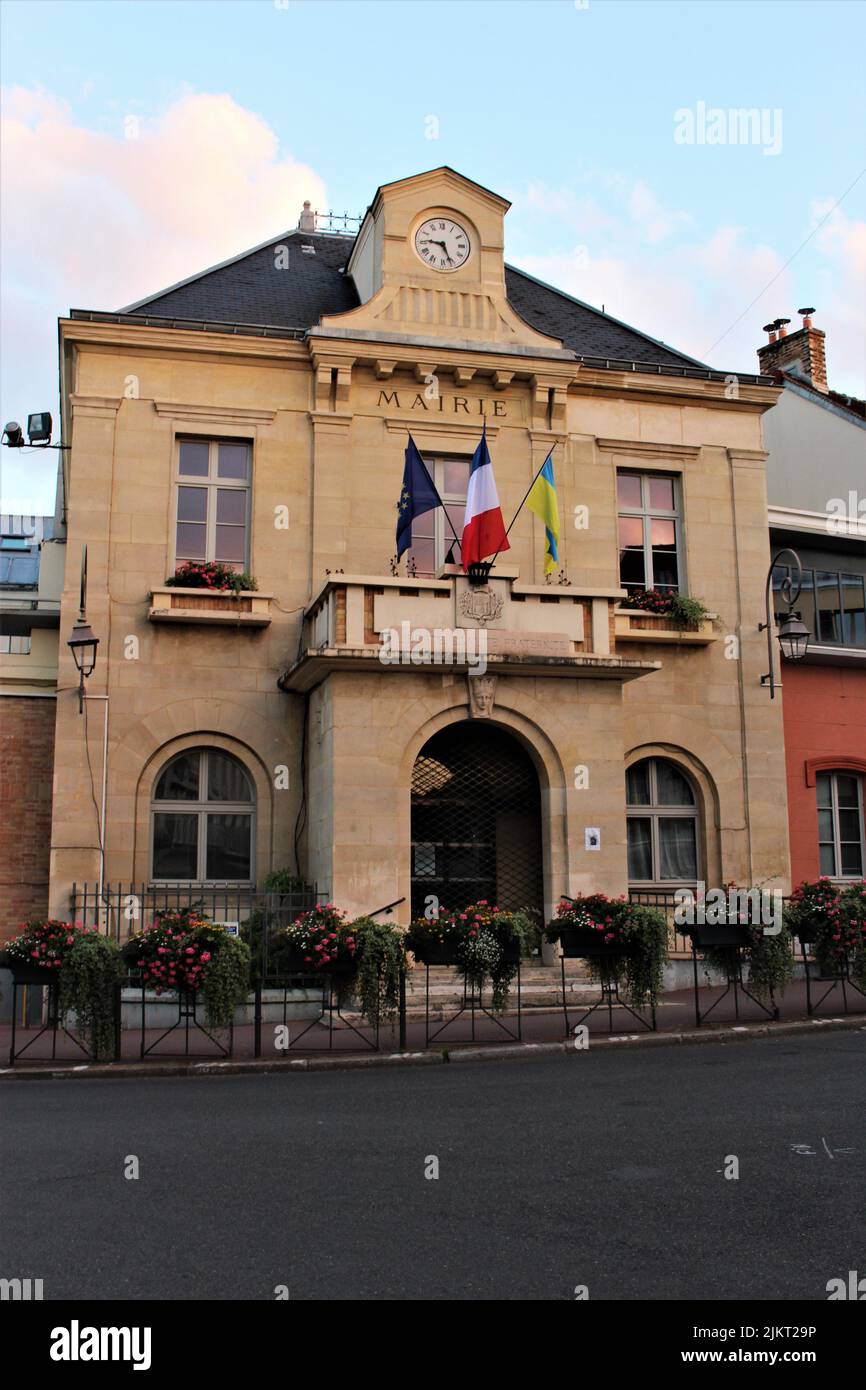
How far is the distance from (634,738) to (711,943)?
6.35m

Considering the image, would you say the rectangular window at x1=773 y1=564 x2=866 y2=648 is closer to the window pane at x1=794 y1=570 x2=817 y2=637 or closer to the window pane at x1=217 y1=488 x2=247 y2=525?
the window pane at x1=794 y1=570 x2=817 y2=637

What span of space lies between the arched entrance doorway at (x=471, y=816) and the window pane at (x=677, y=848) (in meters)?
2.64

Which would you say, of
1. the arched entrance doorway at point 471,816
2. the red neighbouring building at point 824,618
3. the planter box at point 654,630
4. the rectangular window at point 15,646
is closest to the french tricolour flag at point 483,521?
the arched entrance doorway at point 471,816

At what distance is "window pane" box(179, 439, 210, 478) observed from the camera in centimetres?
2017

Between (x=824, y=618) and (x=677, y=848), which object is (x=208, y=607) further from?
(x=824, y=618)

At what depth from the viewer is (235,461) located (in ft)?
66.9

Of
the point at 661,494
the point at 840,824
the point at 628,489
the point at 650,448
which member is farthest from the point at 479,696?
the point at 840,824

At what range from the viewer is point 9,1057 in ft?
43.9

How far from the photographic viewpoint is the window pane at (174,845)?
1898 cm

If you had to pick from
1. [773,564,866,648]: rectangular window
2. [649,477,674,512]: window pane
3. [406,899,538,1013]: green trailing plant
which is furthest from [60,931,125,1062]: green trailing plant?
[773,564,866,648]: rectangular window
